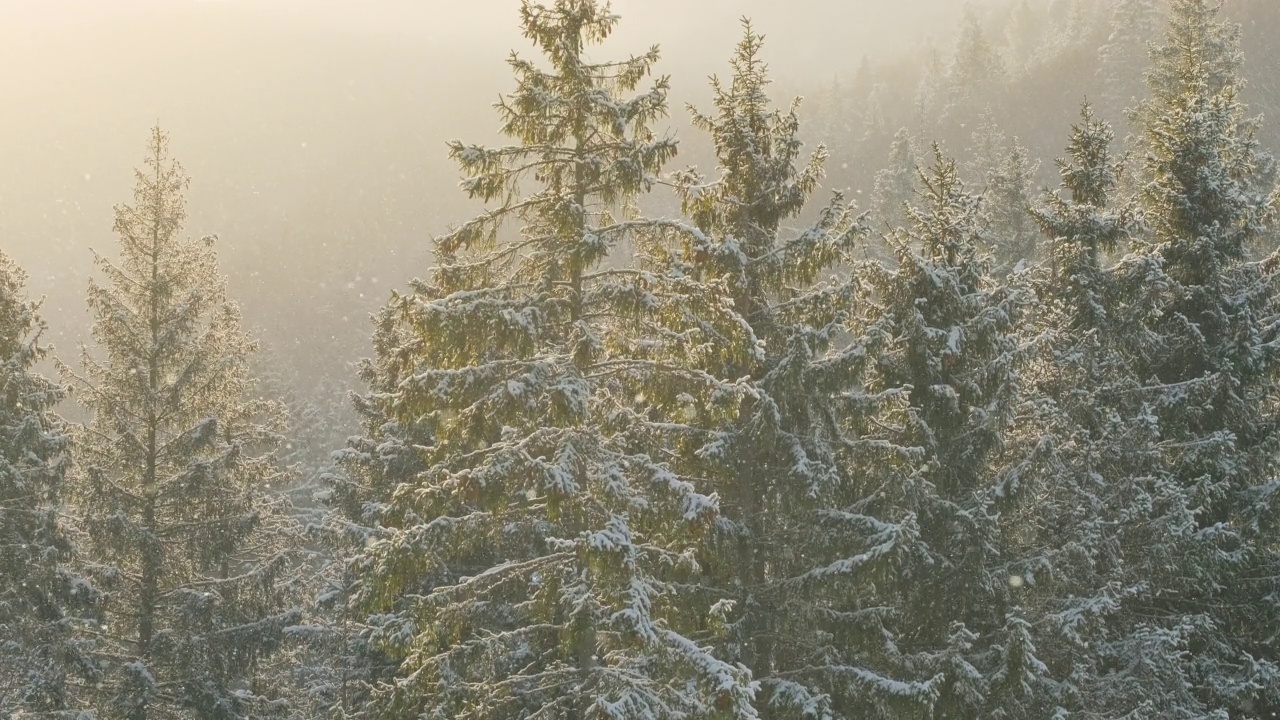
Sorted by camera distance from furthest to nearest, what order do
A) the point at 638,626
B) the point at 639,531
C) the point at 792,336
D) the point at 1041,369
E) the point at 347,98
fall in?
the point at 347,98 < the point at 1041,369 < the point at 792,336 < the point at 639,531 < the point at 638,626

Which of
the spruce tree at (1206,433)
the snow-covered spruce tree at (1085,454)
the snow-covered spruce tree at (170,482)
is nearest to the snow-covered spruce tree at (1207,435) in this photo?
the spruce tree at (1206,433)

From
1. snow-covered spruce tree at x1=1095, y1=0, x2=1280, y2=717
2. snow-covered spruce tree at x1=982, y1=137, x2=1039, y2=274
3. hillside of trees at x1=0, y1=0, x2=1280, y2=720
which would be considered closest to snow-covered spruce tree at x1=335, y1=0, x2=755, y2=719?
hillside of trees at x1=0, y1=0, x2=1280, y2=720

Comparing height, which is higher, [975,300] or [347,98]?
[347,98]

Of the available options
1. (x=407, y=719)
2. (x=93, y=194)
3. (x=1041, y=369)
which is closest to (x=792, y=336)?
(x=1041, y=369)

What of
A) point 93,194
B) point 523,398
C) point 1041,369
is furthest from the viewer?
point 93,194

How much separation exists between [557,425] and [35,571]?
11.3m

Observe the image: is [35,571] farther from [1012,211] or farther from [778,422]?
[1012,211]

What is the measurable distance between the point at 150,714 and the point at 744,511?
11.2 metres

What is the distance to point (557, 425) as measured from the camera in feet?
28.3

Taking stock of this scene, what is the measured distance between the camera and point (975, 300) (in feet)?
40.5

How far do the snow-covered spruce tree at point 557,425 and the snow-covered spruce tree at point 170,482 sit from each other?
7892 mm

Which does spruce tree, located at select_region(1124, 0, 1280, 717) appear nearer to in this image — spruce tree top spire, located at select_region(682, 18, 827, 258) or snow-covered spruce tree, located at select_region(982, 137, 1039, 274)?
spruce tree top spire, located at select_region(682, 18, 827, 258)

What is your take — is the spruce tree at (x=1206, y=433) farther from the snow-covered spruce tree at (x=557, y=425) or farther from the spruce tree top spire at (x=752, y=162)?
the snow-covered spruce tree at (x=557, y=425)

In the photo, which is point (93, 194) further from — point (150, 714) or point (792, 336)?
point (792, 336)
